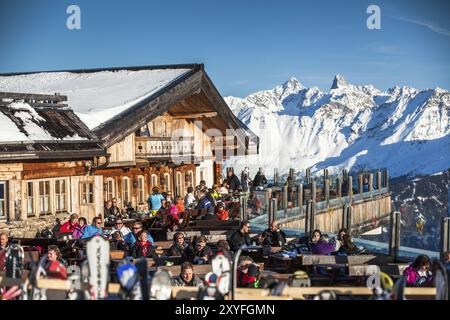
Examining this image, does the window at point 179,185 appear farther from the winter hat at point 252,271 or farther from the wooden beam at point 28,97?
the winter hat at point 252,271

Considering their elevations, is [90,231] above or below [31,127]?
below

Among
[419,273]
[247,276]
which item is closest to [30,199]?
[247,276]

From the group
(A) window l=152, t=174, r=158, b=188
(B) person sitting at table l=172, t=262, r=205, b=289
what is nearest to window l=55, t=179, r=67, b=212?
(A) window l=152, t=174, r=158, b=188

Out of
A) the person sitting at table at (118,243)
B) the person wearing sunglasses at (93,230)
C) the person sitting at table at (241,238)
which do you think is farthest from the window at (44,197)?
the person sitting at table at (241,238)

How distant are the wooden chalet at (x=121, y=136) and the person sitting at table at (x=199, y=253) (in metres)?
6.61

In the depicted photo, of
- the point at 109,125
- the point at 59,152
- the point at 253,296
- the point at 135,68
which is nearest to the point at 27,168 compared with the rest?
the point at 59,152

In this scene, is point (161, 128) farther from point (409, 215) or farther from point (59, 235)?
point (409, 215)

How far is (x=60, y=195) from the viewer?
2300cm

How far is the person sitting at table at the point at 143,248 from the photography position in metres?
15.3

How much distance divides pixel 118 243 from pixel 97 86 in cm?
1458

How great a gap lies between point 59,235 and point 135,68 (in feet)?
47.7

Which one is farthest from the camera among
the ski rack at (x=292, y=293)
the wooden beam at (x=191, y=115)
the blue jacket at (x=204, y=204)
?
the wooden beam at (x=191, y=115)

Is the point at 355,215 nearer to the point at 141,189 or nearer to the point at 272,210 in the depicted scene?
the point at 141,189

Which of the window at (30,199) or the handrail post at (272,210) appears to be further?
the handrail post at (272,210)
